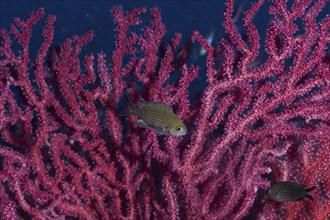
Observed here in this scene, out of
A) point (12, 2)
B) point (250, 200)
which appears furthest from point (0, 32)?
point (12, 2)

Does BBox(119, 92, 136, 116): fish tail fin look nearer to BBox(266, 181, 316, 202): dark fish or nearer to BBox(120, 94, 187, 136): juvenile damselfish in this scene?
BBox(120, 94, 187, 136): juvenile damselfish

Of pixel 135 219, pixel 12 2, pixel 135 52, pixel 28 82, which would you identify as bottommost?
pixel 135 219

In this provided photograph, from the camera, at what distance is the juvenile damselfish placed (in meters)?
2.38

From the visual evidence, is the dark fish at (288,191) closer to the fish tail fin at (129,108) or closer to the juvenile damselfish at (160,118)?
the juvenile damselfish at (160,118)

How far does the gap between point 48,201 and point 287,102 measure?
1875 millimetres

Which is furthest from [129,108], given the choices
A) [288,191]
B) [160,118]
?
[288,191]

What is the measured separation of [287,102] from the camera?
10.2 feet

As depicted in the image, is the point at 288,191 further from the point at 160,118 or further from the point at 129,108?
the point at 129,108

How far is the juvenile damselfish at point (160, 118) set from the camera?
238cm

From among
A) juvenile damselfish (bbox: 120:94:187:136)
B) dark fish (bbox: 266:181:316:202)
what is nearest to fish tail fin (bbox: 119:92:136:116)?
juvenile damselfish (bbox: 120:94:187:136)

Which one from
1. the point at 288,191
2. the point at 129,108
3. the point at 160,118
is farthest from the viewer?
the point at 288,191

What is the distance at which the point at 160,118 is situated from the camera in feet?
8.02

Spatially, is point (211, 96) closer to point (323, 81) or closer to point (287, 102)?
point (287, 102)

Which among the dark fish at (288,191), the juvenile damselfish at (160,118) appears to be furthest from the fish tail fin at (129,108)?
the dark fish at (288,191)
